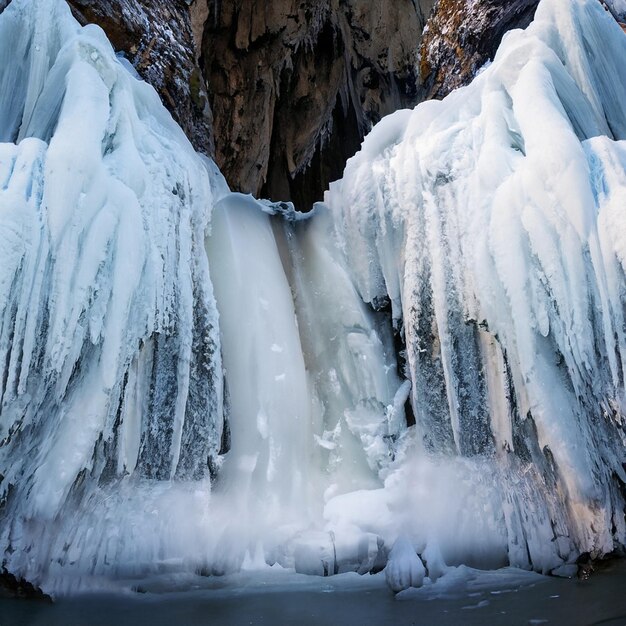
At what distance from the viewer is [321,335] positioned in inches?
157

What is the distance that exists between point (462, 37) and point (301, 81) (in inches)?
93.5

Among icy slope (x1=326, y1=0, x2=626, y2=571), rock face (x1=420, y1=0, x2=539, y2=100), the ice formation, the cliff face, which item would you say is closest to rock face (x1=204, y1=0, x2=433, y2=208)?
the cliff face

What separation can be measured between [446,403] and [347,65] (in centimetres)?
563

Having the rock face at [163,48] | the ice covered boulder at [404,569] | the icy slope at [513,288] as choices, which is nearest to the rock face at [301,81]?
the rock face at [163,48]

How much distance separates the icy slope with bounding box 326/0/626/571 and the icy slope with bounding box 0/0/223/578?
3.12 ft

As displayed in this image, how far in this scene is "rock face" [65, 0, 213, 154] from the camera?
196 inches

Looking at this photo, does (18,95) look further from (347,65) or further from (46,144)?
(347,65)

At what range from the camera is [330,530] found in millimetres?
3105

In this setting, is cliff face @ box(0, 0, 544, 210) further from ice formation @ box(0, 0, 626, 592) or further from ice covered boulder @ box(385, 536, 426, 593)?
ice covered boulder @ box(385, 536, 426, 593)

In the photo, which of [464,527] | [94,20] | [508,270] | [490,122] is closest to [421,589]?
[464,527]

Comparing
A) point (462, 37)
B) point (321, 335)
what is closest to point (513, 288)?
point (321, 335)

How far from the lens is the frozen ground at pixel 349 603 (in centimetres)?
225

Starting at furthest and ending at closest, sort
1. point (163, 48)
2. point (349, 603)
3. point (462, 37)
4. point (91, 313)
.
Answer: point (462, 37), point (163, 48), point (91, 313), point (349, 603)

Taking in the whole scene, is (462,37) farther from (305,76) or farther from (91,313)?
(91,313)
